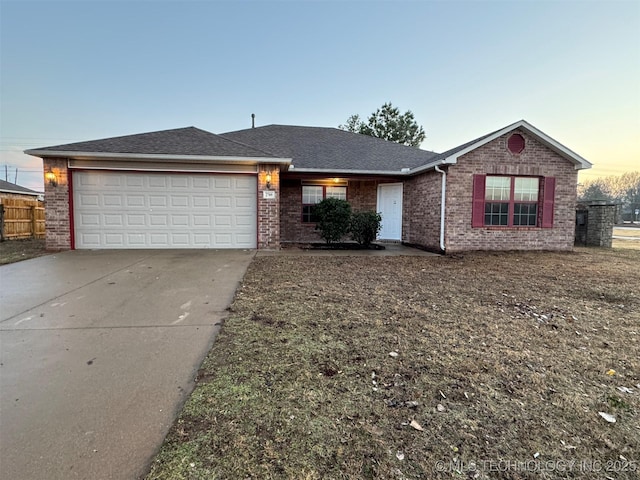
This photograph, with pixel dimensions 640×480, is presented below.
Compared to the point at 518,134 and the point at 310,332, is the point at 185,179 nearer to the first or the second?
the point at 310,332

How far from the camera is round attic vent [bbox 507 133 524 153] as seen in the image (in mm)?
9742

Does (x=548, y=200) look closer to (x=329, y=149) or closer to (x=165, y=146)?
(x=329, y=149)

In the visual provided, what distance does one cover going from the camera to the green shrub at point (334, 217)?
1058cm

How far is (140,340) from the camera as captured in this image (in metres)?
3.21

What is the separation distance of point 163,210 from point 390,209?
8.40 meters

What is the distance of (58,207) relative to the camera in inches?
361

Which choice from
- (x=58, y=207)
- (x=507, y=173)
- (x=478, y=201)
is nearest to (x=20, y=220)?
(x=58, y=207)

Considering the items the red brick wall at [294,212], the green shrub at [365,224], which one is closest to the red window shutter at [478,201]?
the green shrub at [365,224]

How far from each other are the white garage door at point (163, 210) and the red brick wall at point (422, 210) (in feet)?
19.1

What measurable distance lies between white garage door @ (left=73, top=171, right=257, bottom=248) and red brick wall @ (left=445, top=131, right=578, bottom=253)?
635cm

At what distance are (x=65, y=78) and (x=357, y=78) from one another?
13534 mm

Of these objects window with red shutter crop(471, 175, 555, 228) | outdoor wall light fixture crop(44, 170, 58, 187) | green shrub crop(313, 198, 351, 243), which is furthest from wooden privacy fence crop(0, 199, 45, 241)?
window with red shutter crop(471, 175, 555, 228)

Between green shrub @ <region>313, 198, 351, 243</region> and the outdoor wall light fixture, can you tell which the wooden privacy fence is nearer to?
the outdoor wall light fixture

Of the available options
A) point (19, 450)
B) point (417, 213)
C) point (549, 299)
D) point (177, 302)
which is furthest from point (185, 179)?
point (549, 299)
